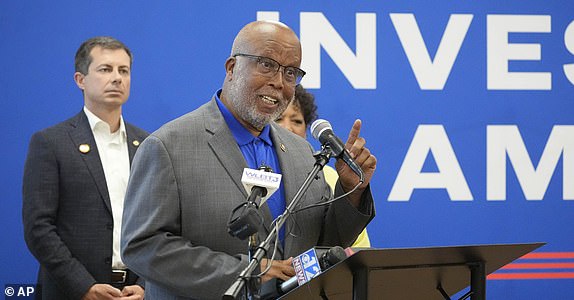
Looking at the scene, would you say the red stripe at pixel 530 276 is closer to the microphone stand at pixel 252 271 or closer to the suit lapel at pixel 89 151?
the suit lapel at pixel 89 151

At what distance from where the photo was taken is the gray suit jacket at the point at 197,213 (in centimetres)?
255

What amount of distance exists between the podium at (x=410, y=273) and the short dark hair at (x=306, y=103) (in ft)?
6.30

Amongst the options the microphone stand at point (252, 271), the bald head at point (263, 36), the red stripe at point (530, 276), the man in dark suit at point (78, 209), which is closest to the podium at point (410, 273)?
the microphone stand at point (252, 271)

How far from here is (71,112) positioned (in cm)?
457

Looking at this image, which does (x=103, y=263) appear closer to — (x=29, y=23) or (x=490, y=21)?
(x=29, y=23)

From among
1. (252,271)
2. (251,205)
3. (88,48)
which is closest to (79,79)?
(88,48)

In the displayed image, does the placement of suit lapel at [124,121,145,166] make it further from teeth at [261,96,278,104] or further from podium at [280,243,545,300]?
podium at [280,243,545,300]

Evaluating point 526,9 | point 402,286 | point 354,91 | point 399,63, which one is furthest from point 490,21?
point 402,286

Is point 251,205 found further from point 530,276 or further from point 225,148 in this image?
point 530,276

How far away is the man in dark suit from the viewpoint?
373 cm

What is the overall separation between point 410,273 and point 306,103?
210cm

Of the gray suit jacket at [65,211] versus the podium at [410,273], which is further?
the gray suit jacket at [65,211]

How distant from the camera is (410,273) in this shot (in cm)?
229

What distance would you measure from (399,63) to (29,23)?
6.58ft
